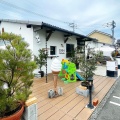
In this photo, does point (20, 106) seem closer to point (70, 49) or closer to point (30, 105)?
point (30, 105)

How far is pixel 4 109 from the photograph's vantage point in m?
1.72

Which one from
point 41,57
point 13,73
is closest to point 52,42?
point 41,57

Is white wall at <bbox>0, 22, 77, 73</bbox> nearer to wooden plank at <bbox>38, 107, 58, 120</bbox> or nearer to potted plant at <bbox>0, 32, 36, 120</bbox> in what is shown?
wooden plank at <bbox>38, 107, 58, 120</bbox>

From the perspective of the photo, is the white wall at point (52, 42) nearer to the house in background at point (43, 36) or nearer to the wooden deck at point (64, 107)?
the house in background at point (43, 36)

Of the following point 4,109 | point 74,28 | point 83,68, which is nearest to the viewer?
point 4,109

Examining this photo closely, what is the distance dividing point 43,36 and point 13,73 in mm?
5474

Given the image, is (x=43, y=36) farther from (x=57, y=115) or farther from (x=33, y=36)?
(x=57, y=115)

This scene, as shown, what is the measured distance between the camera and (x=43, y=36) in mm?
7031

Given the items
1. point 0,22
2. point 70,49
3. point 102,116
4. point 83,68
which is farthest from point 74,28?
point 102,116

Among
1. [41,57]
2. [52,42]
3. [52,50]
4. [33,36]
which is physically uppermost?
[33,36]

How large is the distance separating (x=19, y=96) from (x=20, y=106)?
31cm

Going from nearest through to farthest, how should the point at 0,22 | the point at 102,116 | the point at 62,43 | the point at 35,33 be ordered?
the point at 102,116 < the point at 35,33 < the point at 0,22 < the point at 62,43

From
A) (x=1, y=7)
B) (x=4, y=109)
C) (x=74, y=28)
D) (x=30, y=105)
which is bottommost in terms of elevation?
(x=30, y=105)

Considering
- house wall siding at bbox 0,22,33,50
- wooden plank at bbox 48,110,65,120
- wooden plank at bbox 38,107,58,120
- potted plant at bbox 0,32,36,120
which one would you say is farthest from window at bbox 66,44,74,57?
potted plant at bbox 0,32,36,120
